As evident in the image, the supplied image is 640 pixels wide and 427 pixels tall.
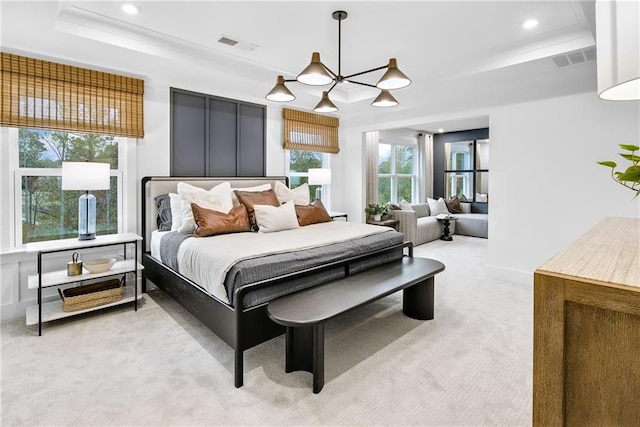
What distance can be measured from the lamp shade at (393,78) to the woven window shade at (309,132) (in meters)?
2.70

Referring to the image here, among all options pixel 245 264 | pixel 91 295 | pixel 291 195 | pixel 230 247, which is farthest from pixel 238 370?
pixel 291 195

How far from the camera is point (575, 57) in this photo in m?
3.23

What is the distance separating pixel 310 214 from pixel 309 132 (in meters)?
1.99

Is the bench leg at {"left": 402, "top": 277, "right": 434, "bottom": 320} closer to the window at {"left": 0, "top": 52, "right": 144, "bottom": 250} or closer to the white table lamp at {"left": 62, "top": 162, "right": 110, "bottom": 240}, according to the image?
the white table lamp at {"left": 62, "top": 162, "right": 110, "bottom": 240}

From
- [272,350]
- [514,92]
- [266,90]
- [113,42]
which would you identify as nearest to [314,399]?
A: [272,350]

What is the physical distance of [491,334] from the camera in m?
2.80

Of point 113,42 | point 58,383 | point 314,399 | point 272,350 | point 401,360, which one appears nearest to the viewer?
point 314,399

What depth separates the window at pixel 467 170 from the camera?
7961mm

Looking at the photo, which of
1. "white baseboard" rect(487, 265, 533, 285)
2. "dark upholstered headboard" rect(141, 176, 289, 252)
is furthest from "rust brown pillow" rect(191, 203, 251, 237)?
"white baseboard" rect(487, 265, 533, 285)

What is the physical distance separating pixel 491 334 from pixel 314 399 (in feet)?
5.48

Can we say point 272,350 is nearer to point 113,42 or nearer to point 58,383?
point 58,383

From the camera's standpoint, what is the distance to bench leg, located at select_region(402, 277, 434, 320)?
3047 mm

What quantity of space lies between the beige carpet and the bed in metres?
0.26

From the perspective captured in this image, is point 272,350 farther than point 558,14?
No
